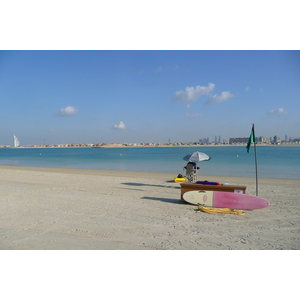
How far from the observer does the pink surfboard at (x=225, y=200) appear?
23.9 ft

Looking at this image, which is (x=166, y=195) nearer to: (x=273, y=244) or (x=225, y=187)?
(x=225, y=187)

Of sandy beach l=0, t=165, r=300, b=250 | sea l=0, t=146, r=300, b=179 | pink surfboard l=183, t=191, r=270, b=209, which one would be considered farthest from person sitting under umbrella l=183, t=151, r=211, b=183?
sea l=0, t=146, r=300, b=179

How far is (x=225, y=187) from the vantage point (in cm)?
790

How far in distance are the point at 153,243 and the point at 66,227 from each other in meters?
2.27

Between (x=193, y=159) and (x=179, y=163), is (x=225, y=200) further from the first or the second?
(x=179, y=163)

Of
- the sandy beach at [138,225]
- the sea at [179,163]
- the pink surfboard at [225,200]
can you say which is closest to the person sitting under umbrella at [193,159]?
the sandy beach at [138,225]

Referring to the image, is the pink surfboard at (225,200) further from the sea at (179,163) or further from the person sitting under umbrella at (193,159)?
the sea at (179,163)

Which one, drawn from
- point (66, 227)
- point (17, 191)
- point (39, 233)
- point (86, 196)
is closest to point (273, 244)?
point (66, 227)

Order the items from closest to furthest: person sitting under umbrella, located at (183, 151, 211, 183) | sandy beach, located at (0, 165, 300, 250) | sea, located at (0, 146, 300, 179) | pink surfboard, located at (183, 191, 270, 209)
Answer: sandy beach, located at (0, 165, 300, 250)
pink surfboard, located at (183, 191, 270, 209)
person sitting under umbrella, located at (183, 151, 211, 183)
sea, located at (0, 146, 300, 179)

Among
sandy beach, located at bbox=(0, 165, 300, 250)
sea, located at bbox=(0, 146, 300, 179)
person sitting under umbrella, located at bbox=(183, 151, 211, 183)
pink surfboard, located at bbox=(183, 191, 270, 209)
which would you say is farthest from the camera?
sea, located at bbox=(0, 146, 300, 179)

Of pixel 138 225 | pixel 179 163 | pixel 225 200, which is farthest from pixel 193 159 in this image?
pixel 179 163

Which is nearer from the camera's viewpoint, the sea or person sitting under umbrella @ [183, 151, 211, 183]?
person sitting under umbrella @ [183, 151, 211, 183]

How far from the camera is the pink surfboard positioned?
7.30 metres

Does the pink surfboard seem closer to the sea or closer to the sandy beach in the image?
the sandy beach
